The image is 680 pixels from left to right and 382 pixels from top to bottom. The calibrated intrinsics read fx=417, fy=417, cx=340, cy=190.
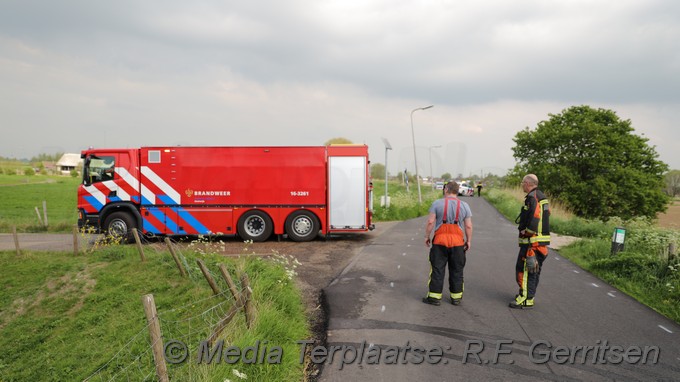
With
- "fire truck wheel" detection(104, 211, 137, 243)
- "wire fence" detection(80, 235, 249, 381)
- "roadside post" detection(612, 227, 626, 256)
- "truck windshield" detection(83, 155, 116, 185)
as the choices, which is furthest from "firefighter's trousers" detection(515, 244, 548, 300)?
"truck windshield" detection(83, 155, 116, 185)

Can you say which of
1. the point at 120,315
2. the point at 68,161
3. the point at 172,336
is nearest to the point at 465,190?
the point at 120,315

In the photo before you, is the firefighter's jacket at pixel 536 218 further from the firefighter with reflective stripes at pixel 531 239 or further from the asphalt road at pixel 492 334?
the asphalt road at pixel 492 334

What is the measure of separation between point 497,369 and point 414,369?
2.68 feet

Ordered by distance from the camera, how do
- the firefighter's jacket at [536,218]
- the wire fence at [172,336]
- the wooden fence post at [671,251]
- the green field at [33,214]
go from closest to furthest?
the wire fence at [172,336] < the firefighter's jacket at [536,218] < the wooden fence post at [671,251] < the green field at [33,214]

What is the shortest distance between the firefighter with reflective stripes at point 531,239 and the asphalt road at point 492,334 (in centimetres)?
33

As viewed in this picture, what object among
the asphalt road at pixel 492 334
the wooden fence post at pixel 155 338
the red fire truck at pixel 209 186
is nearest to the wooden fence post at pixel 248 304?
the asphalt road at pixel 492 334

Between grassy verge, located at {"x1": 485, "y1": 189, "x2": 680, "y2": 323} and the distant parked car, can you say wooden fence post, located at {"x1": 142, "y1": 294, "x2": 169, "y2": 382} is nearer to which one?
grassy verge, located at {"x1": 485, "y1": 189, "x2": 680, "y2": 323}

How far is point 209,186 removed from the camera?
12.3 metres

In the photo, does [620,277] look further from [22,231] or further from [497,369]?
[22,231]

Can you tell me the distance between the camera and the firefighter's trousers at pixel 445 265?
6.04 meters

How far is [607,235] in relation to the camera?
1312 cm

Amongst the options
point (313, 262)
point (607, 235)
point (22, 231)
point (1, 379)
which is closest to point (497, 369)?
point (313, 262)

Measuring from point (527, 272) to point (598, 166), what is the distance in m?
31.2

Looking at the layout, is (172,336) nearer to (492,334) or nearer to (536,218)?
(492,334)
